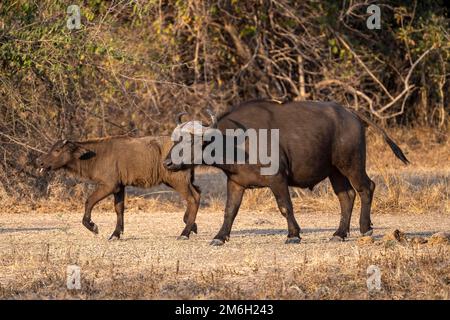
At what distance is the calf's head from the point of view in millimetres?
12594

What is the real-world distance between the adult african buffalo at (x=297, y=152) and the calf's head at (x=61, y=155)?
1681mm

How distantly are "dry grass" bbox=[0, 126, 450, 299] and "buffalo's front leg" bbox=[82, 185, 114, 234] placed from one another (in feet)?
0.50

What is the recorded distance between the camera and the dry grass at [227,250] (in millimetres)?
8539

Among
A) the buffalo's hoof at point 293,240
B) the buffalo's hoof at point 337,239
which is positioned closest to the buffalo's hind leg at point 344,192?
the buffalo's hoof at point 337,239

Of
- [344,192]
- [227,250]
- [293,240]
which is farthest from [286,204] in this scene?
[344,192]

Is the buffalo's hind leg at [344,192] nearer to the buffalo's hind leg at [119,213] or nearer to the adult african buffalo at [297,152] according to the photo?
the adult african buffalo at [297,152]

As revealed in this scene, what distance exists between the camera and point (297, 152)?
37.4 feet

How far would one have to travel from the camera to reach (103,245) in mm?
11312

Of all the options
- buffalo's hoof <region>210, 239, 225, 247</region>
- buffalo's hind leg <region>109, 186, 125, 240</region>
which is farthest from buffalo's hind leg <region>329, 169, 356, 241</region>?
buffalo's hind leg <region>109, 186, 125, 240</region>

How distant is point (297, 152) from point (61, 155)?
2.91 m

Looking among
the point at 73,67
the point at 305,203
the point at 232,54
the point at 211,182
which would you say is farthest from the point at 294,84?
the point at 73,67

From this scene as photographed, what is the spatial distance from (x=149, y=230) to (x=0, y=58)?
9.67 feet

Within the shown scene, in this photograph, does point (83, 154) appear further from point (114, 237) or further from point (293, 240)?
point (293, 240)

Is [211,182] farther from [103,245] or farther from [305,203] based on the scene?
[103,245]
